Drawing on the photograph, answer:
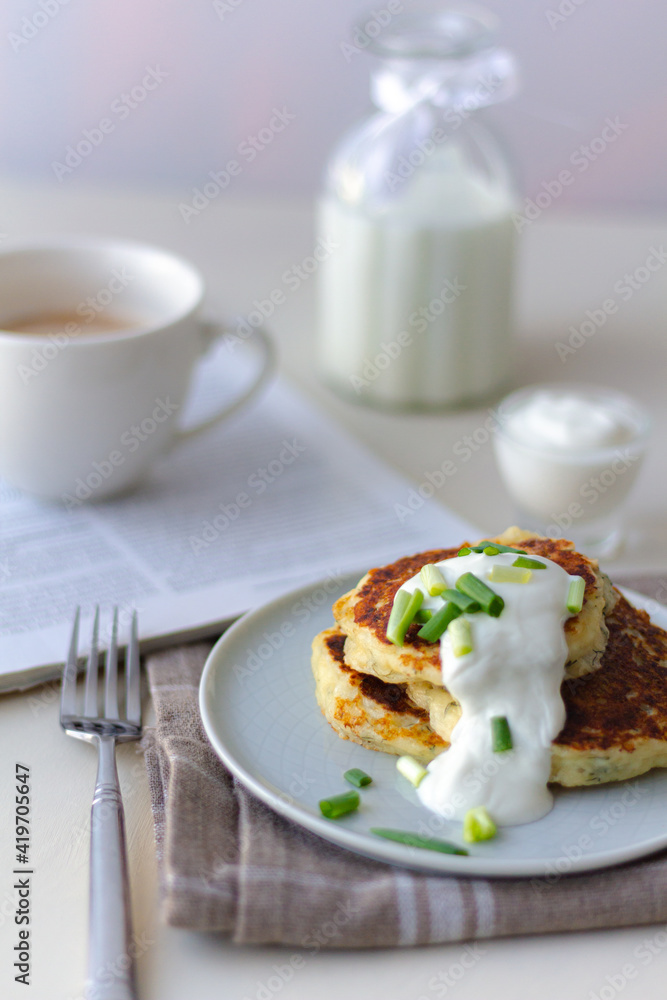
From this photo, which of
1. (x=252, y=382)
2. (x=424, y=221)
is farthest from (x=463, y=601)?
(x=424, y=221)

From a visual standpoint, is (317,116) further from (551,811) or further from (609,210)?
(551,811)

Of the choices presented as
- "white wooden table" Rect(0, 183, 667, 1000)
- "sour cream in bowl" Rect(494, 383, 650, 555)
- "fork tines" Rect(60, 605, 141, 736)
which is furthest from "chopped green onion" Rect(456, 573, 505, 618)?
"sour cream in bowl" Rect(494, 383, 650, 555)

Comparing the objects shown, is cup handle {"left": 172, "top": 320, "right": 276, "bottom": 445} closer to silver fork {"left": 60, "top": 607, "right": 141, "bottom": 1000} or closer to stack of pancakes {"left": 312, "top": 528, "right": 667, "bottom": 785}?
silver fork {"left": 60, "top": 607, "right": 141, "bottom": 1000}

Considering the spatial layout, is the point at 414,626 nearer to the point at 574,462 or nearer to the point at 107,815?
the point at 107,815

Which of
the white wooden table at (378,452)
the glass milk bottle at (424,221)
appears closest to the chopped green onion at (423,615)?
the white wooden table at (378,452)

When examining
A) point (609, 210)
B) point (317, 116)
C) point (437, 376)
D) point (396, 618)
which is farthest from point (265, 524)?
point (609, 210)

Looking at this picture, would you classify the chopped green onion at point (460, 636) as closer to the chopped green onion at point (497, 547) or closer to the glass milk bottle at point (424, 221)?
the chopped green onion at point (497, 547)
